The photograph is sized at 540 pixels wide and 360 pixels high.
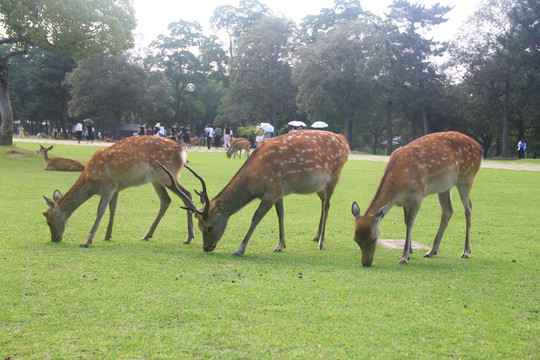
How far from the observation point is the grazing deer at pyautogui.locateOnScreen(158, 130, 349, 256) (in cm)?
653

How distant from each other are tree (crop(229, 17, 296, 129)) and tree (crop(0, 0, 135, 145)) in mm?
39972

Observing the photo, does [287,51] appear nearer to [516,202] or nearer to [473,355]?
[516,202]

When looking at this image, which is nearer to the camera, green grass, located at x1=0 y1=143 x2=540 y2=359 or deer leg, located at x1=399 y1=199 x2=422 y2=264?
green grass, located at x1=0 y1=143 x2=540 y2=359

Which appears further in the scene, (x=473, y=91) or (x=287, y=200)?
(x=473, y=91)

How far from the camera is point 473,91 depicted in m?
52.1

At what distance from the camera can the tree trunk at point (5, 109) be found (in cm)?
2136

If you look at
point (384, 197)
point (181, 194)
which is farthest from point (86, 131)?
point (384, 197)

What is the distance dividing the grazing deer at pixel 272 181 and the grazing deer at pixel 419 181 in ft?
3.40

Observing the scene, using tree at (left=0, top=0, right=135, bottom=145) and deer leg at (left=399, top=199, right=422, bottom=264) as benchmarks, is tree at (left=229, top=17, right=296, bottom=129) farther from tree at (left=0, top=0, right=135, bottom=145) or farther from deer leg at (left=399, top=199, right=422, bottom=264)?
deer leg at (left=399, top=199, right=422, bottom=264)

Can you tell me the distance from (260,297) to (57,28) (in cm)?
2036

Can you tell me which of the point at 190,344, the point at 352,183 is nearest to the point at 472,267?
the point at 190,344

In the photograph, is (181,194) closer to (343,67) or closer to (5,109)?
(5,109)

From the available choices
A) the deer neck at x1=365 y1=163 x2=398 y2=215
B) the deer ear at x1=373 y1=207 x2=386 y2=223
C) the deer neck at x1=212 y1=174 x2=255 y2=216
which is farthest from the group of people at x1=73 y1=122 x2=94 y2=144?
the deer ear at x1=373 y1=207 x2=386 y2=223

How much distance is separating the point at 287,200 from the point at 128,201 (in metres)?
3.71
